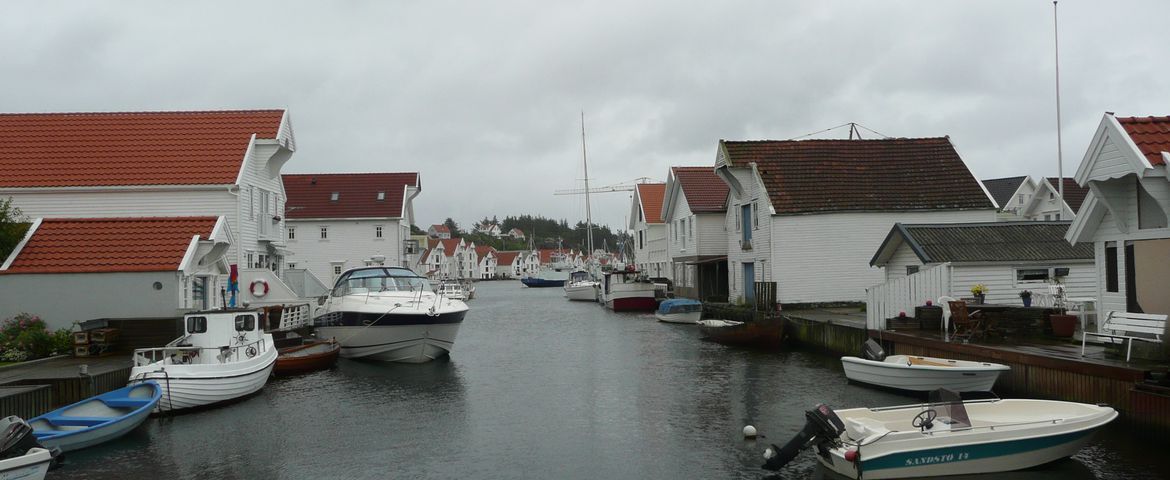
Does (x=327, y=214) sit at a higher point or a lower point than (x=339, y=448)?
higher

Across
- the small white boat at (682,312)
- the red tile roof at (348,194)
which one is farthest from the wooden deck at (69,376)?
the red tile roof at (348,194)

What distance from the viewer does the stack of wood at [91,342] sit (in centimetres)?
1916

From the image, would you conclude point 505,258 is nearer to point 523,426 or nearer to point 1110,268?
point 523,426

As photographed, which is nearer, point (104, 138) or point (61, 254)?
point (61, 254)

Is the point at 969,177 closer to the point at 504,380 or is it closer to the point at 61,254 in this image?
the point at 504,380

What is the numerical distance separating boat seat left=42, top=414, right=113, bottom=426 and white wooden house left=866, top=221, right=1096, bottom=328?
18.0 metres

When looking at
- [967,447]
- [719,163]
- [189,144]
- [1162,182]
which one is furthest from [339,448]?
[719,163]

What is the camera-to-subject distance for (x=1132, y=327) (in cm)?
1440

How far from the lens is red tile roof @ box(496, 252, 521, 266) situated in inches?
6614

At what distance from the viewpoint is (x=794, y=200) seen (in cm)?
3306

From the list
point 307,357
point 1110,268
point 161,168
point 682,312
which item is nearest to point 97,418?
point 307,357

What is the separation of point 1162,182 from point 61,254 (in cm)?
2389

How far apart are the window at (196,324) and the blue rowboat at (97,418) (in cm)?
277

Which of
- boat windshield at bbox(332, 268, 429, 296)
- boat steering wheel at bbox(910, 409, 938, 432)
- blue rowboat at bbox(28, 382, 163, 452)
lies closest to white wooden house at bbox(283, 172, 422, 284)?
boat windshield at bbox(332, 268, 429, 296)
